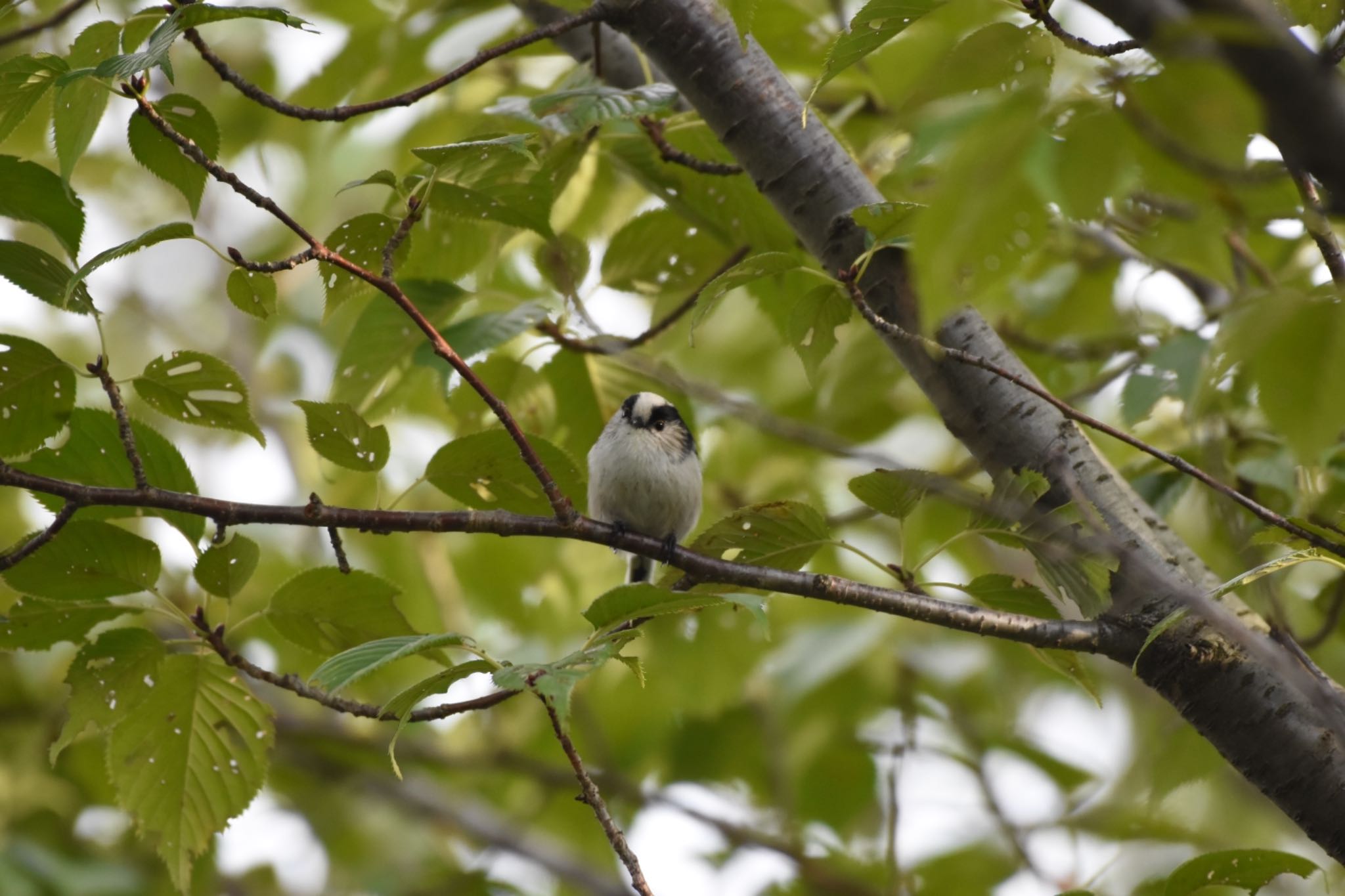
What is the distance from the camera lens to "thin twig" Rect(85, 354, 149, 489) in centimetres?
192

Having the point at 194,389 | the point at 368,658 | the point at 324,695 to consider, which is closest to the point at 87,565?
the point at 194,389

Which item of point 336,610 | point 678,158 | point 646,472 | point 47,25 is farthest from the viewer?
point 646,472

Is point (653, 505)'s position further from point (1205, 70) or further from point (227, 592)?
point (1205, 70)

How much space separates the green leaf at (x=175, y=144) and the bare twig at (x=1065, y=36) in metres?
1.37

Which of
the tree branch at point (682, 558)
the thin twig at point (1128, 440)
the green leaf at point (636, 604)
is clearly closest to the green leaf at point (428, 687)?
the green leaf at point (636, 604)

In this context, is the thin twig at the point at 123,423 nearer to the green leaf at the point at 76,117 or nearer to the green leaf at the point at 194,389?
the green leaf at the point at 194,389

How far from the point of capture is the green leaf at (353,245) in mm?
2001

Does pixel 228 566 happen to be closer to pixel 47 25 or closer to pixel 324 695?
pixel 324 695

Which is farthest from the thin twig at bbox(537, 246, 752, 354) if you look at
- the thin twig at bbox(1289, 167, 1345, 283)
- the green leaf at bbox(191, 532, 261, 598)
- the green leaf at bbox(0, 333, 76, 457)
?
the thin twig at bbox(1289, 167, 1345, 283)

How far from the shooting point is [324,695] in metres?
1.95

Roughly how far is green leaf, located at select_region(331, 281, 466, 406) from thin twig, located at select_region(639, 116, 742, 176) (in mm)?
611

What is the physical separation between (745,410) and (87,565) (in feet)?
4.07

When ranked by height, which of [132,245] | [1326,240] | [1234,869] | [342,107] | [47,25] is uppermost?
[47,25]

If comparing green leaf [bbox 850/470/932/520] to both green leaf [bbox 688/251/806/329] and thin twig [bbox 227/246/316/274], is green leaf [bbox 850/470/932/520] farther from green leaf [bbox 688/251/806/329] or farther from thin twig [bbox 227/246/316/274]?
thin twig [bbox 227/246/316/274]
